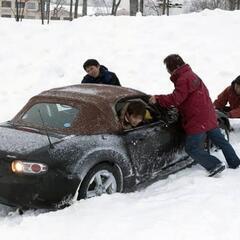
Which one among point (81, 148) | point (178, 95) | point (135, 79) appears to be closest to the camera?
point (81, 148)

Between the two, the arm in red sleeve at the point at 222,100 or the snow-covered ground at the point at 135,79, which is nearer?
the snow-covered ground at the point at 135,79

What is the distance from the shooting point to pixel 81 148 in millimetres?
5406

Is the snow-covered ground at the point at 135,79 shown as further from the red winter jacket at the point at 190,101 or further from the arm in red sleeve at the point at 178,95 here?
the arm in red sleeve at the point at 178,95

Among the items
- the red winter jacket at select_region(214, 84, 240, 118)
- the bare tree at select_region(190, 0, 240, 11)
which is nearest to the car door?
the red winter jacket at select_region(214, 84, 240, 118)

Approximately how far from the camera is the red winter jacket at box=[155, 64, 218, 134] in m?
6.45

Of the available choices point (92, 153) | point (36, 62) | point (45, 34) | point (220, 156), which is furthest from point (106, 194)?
point (45, 34)

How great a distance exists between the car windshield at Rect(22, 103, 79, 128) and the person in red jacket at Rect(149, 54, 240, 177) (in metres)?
1.16

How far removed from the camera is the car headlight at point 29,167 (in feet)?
16.7

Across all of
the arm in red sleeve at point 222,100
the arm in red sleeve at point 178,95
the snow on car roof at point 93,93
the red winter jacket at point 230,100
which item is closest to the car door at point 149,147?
the arm in red sleeve at point 178,95

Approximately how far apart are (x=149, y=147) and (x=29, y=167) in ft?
5.57

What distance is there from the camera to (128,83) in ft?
42.3

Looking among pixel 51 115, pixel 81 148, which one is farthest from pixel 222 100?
pixel 81 148

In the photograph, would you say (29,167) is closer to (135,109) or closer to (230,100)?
(135,109)

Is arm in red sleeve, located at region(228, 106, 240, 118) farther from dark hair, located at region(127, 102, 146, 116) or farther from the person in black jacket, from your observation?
dark hair, located at region(127, 102, 146, 116)
